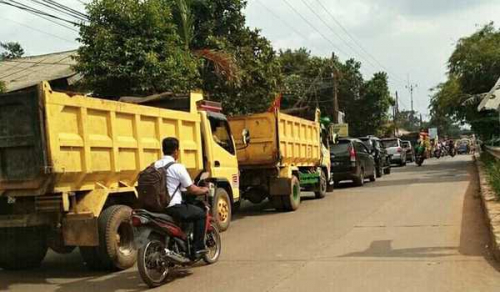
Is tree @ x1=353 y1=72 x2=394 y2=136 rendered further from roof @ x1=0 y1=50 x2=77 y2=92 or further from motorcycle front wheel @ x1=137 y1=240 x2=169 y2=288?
motorcycle front wheel @ x1=137 y1=240 x2=169 y2=288

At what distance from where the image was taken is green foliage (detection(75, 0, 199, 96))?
1476cm

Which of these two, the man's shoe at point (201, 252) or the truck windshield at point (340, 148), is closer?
the man's shoe at point (201, 252)

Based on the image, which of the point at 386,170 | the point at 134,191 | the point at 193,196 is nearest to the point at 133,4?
the point at 134,191

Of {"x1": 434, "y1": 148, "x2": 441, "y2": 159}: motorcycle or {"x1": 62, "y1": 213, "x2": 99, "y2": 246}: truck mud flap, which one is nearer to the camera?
{"x1": 62, "y1": 213, "x2": 99, "y2": 246}: truck mud flap

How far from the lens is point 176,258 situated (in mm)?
7145

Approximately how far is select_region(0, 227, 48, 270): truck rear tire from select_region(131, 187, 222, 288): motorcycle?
6.41 feet

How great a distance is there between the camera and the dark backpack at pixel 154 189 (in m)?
7.11

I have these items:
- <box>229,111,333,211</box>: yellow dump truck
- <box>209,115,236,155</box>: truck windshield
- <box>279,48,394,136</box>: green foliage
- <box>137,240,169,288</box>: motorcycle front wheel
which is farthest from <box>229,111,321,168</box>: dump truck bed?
<box>279,48,394,136</box>: green foliage

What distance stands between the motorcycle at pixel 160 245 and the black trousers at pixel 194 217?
64 millimetres

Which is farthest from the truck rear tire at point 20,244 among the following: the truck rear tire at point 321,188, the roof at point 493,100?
the truck rear tire at point 321,188

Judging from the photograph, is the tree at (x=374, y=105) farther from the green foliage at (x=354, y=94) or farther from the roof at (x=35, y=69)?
the roof at (x=35, y=69)

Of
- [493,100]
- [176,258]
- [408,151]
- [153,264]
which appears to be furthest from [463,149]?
[153,264]

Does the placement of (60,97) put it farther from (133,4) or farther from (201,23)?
(201,23)

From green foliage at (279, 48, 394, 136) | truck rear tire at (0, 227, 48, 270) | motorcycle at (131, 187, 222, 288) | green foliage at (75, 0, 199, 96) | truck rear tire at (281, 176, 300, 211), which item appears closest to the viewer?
motorcycle at (131, 187, 222, 288)
